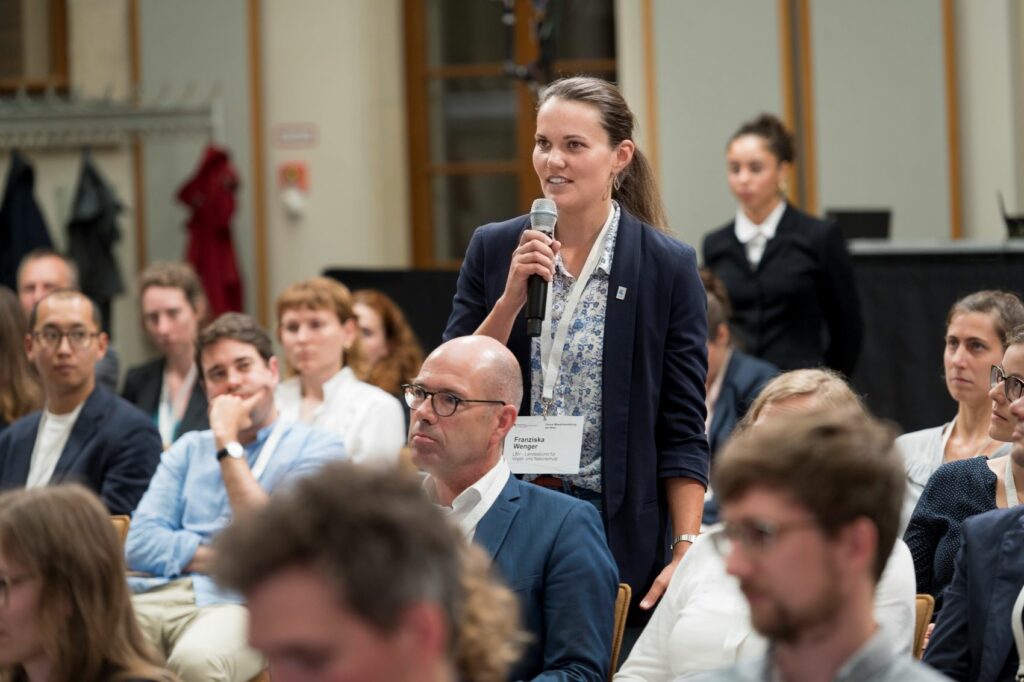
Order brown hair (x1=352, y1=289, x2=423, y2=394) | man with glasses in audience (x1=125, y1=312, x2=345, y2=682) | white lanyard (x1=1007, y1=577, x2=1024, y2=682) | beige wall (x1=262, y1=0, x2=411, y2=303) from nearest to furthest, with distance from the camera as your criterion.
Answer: white lanyard (x1=1007, y1=577, x2=1024, y2=682), man with glasses in audience (x1=125, y1=312, x2=345, y2=682), brown hair (x1=352, y1=289, x2=423, y2=394), beige wall (x1=262, y1=0, x2=411, y2=303)

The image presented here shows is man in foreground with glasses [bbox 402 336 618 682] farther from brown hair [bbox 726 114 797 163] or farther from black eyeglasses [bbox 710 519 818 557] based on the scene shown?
brown hair [bbox 726 114 797 163]

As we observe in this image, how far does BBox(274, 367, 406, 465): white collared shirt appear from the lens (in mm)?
4496

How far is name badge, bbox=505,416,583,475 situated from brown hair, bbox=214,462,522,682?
1.37 m

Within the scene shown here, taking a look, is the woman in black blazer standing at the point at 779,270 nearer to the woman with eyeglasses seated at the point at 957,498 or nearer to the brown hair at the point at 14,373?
the woman with eyeglasses seated at the point at 957,498

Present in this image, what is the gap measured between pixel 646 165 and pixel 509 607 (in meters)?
1.63

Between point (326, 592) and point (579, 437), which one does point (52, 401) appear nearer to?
point (579, 437)

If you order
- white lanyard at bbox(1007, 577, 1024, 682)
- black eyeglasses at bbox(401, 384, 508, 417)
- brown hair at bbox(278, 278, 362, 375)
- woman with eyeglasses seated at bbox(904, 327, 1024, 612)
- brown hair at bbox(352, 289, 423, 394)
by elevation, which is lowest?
white lanyard at bbox(1007, 577, 1024, 682)

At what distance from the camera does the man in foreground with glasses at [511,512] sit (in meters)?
2.46

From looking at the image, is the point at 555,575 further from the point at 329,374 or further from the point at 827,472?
the point at 329,374

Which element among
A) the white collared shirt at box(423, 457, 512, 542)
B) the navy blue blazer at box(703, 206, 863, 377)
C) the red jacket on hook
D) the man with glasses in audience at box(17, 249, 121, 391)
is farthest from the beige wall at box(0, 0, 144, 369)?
the white collared shirt at box(423, 457, 512, 542)

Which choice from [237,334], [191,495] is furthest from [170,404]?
[191,495]

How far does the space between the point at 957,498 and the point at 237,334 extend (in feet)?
6.75

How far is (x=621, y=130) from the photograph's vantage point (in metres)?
2.86

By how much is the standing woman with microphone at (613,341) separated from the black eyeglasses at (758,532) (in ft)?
3.99
